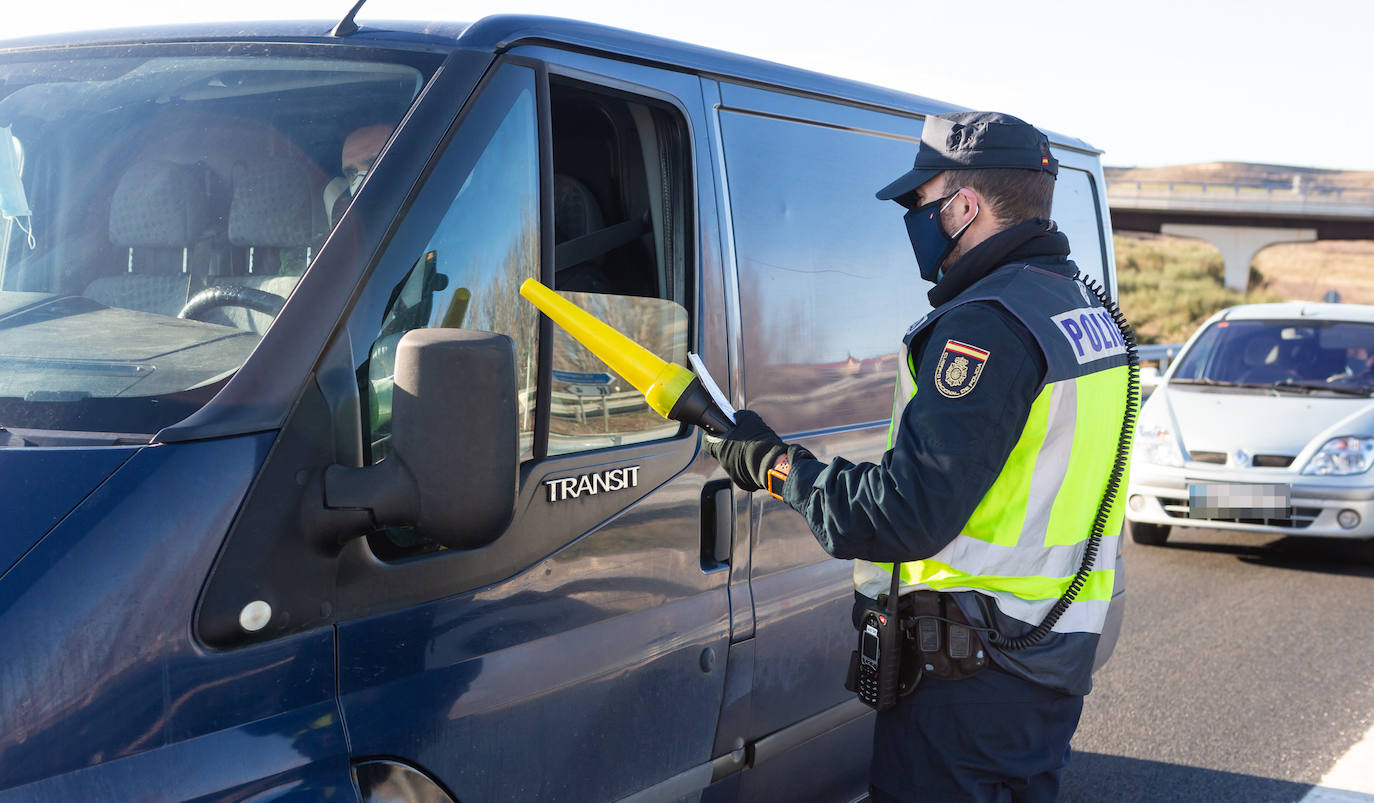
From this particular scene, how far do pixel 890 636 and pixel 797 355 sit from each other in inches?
35.2

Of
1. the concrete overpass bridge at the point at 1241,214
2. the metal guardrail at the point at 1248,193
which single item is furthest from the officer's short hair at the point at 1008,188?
the metal guardrail at the point at 1248,193

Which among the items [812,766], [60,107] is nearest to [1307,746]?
[812,766]

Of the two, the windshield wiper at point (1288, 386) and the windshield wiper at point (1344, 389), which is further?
the windshield wiper at point (1288, 386)

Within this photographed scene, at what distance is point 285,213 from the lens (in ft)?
6.98

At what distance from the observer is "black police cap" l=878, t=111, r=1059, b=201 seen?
2.24 meters

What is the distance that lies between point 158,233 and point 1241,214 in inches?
2574

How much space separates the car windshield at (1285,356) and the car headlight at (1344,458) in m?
0.68

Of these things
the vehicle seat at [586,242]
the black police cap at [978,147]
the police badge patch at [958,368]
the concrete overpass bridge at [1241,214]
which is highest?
the concrete overpass bridge at [1241,214]

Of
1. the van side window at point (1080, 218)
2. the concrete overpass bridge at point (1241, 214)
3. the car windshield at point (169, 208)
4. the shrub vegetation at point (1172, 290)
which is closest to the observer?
the car windshield at point (169, 208)

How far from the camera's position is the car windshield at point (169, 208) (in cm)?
198

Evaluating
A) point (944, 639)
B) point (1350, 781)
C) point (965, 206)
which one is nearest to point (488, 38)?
point (965, 206)

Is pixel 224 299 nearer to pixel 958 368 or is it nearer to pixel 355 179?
pixel 355 179

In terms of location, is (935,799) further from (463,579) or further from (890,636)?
(463,579)

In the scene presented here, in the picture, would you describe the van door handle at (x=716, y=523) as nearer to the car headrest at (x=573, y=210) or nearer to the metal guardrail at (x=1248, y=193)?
the car headrest at (x=573, y=210)
